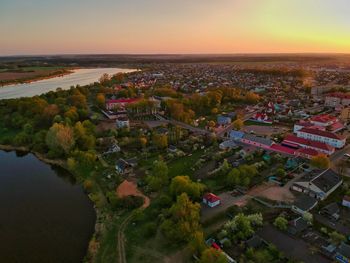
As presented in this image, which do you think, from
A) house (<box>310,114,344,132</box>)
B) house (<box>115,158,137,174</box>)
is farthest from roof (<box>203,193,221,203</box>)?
house (<box>310,114,344,132</box>)

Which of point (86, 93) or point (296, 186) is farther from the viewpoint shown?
point (86, 93)

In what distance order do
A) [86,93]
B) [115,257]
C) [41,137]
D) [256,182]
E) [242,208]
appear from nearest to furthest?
[115,257], [242,208], [256,182], [41,137], [86,93]

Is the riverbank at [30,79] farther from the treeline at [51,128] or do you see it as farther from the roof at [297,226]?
the roof at [297,226]

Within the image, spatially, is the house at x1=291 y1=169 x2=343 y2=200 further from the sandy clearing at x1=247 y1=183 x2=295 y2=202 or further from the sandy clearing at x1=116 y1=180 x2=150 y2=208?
the sandy clearing at x1=116 y1=180 x2=150 y2=208

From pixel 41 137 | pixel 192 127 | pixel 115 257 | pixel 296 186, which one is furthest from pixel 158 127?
pixel 115 257

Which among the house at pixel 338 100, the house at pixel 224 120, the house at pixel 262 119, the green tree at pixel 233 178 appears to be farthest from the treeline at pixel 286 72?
the green tree at pixel 233 178

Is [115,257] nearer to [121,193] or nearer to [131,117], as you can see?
[121,193]
